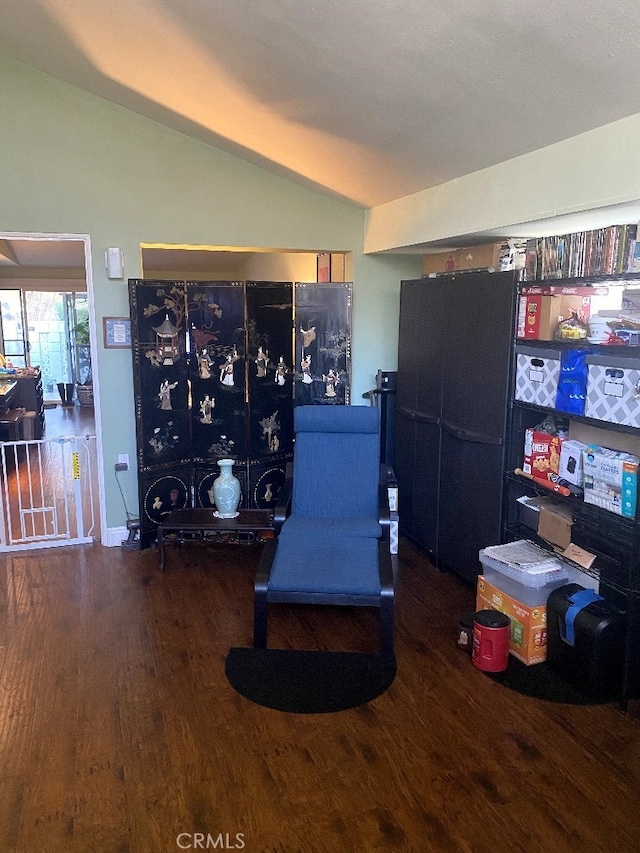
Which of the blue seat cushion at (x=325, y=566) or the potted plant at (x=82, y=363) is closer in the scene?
the blue seat cushion at (x=325, y=566)

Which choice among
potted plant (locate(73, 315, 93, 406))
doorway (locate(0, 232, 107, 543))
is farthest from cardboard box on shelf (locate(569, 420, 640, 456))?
potted plant (locate(73, 315, 93, 406))

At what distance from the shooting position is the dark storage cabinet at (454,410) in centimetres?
365

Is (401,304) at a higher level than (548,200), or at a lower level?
lower

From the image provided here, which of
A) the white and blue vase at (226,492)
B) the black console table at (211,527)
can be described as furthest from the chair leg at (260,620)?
the white and blue vase at (226,492)

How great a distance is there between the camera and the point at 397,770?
2438mm

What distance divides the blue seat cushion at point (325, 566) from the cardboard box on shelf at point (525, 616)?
65 cm

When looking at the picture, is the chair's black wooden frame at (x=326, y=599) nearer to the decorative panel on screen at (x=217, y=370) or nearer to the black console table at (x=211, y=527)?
the black console table at (x=211, y=527)

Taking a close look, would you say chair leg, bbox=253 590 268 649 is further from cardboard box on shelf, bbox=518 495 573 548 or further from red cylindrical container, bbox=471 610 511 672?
cardboard box on shelf, bbox=518 495 573 548

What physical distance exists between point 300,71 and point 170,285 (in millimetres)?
Answer: 1854

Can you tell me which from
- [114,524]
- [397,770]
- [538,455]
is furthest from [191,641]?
[538,455]

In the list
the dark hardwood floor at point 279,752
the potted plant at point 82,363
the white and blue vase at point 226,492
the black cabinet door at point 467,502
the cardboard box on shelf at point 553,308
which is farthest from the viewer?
the potted plant at point 82,363

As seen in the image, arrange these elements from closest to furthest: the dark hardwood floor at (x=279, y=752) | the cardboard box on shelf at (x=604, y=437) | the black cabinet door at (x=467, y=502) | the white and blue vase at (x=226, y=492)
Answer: the dark hardwood floor at (x=279, y=752)
the cardboard box on shelf at (x=604, y=437)
the black cabinet door at (x=467, y=502)
the white and blue vase at (x=226, y=492)

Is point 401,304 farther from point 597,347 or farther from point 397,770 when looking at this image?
point 397,770

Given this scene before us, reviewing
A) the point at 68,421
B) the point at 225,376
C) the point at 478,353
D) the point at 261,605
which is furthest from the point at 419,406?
the point at 68,421
